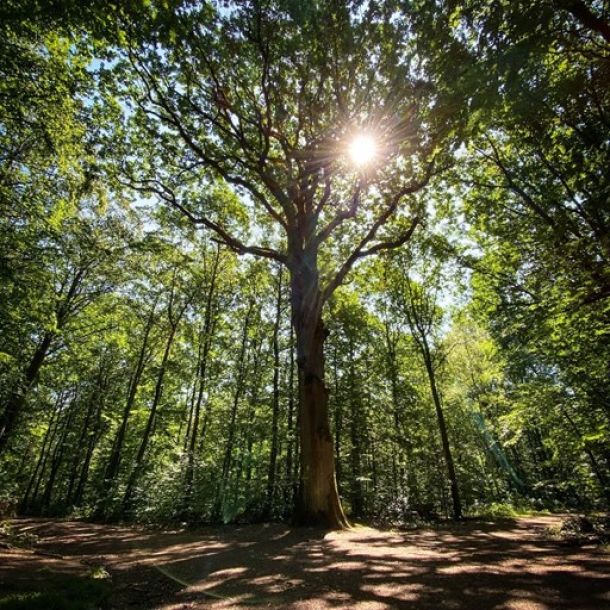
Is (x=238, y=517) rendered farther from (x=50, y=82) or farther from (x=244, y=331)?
(x=50, y=82)

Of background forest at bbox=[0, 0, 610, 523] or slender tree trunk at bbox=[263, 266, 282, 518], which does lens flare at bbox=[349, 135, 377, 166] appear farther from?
slender tree trunk at bbox=[263, 266, 282, 518]

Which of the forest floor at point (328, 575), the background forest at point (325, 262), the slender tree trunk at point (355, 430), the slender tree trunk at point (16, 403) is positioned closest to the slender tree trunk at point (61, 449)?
the background forest at point (325, 262)

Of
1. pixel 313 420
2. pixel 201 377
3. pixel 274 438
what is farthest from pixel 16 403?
pixel 313 420

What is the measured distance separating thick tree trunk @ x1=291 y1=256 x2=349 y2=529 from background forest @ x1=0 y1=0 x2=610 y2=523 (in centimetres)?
305

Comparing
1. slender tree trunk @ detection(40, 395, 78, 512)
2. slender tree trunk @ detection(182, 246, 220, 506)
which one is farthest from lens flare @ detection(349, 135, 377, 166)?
slender tree trunk @ detection(40, 395, 78, 512)

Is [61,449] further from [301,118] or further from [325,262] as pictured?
[301,118]

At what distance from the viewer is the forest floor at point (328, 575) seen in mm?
3572

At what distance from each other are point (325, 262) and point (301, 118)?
644 centimetres

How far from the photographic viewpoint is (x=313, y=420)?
354 inches

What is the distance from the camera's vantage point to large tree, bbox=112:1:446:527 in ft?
25.9

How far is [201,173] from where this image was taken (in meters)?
12.2

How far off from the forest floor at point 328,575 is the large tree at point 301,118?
2.64 m

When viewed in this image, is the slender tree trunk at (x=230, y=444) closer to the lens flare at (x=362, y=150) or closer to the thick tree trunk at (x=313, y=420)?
the thick tree trunk at (x=313, y=420)

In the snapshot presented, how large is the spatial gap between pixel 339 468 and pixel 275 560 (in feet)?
35.5
